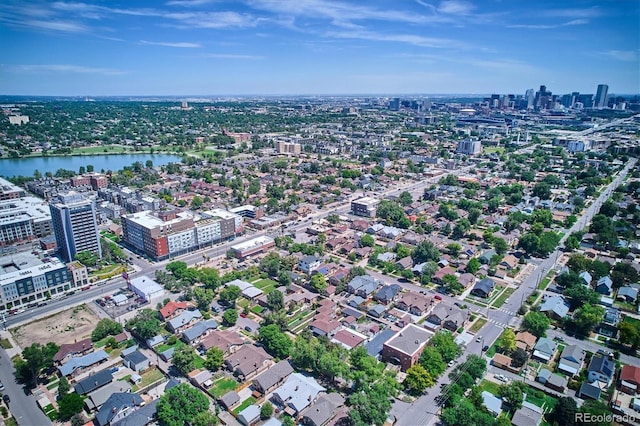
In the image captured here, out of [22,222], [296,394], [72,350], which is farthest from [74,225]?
[296,394]

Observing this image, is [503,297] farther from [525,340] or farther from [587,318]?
[525,340]

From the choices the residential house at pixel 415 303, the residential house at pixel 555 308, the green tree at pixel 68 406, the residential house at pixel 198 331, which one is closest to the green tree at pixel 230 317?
the residential house at pixel 198 331

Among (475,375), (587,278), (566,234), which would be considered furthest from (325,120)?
(475,375)

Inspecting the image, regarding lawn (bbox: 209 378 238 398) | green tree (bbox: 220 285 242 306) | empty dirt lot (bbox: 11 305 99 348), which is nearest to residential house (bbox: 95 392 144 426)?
lawn (bbox: 209 378 238 398)

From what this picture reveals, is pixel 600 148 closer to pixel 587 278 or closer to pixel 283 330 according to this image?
pixel 587 278

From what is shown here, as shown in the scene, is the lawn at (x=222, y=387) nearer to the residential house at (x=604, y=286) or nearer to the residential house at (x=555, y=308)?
the residential house at (x=555, y=308)

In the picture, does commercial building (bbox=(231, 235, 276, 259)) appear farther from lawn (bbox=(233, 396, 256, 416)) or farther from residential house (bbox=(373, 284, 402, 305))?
lawn (bbox=(233, 396, 256, 416))
